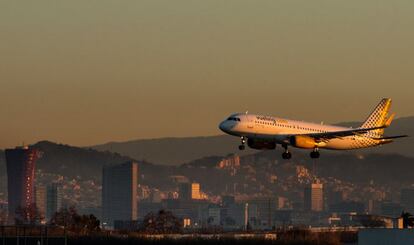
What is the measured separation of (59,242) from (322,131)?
56.1m

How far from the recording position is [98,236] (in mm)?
144750

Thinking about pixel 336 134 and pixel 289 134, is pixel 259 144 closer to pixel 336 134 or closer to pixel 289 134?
pixel 289 134

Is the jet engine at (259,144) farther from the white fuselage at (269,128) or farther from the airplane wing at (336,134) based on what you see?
the airplane wing at (336,134)

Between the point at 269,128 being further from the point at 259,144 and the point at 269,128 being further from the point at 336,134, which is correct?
the point at 336,134

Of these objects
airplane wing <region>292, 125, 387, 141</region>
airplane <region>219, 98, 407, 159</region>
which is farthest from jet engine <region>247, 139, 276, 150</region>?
airplane wing <region>292, 125, 387, 141</region>

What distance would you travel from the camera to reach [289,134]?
16862cm

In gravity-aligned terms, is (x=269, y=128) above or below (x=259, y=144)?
above

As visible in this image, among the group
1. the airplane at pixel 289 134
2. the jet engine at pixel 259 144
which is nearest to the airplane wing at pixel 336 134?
the airplane at pixel 289 134

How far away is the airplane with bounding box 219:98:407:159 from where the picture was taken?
162625mm

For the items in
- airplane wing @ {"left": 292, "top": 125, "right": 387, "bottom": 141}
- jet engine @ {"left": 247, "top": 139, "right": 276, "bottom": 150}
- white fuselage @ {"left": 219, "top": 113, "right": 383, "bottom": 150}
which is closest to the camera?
white fuselage @ {"left": 219, "top": 113, "right": 383, "bottom": 150}

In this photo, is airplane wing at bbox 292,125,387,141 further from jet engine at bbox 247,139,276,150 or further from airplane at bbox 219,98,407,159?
jet engine at bbox 247,139,276,150

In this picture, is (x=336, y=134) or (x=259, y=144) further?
(x=336, y=134)

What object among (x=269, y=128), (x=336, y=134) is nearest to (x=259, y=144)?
(x=269, y=128)

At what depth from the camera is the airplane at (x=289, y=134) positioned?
534 feet
